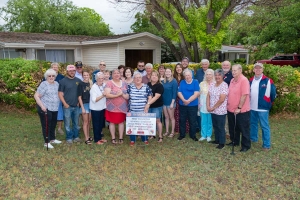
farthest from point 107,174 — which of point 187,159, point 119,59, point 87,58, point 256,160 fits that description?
point 87,58

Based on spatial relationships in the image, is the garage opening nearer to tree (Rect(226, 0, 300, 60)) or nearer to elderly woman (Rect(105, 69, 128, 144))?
tree (Rect(226, 0, 300, 60))

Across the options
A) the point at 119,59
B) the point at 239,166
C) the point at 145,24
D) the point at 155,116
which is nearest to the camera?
the point at 239,166

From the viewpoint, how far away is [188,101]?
569 cm

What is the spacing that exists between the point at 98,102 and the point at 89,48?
14499mm

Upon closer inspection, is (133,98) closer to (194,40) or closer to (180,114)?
(180,114)

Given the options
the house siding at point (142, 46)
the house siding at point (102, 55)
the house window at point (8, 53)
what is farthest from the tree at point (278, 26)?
the house window at point (8, 53)

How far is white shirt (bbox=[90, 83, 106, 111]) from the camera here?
5449 millimetres

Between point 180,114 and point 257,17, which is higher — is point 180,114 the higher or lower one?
the lower one

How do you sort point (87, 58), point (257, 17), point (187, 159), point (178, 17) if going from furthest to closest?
point (257, 17)
point (87, 58)
point (178, 17)
point (187, 159)

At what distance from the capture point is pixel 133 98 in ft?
17.9

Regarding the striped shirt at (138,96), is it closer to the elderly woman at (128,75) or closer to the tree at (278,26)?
the elderly woman at (128,75)

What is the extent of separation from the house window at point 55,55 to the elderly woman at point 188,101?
1427cm

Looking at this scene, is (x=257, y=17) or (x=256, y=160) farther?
(x=257, y=17)

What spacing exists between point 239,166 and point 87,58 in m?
16.5
